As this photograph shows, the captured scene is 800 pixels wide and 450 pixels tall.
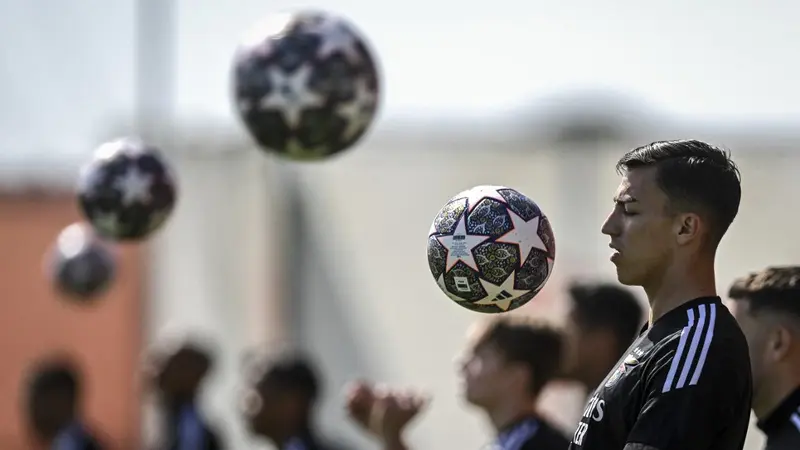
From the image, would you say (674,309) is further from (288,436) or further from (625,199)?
(288,436)

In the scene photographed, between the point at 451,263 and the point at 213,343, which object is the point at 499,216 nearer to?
the point at 451,263

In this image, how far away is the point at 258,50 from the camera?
20.2 feet

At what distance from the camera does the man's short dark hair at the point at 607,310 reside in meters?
6.55

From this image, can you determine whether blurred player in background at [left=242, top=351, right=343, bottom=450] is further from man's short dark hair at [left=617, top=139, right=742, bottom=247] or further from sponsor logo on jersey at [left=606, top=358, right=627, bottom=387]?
man's short dark hair at [left=617, top=139, right=742, bottom=247]

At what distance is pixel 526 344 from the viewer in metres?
5.79

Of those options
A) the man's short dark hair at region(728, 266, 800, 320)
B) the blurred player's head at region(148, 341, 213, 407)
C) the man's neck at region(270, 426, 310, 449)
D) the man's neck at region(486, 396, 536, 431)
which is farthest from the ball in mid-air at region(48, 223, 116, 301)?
the man's short dark hair at region(728, 266, 800, 320)

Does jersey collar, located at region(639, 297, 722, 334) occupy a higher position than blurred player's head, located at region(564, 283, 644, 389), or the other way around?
jersey collar, located at region(639, 297, 722, 334)

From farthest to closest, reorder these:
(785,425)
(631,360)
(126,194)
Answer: (126,194), (785,425), (631,360)

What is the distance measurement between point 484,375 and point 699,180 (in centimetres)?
213

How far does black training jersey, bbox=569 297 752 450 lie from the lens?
11.5 ft

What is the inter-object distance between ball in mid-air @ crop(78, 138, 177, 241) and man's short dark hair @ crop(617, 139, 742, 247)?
370 centimetres

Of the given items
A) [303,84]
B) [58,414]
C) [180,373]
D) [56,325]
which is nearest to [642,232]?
[303,84]

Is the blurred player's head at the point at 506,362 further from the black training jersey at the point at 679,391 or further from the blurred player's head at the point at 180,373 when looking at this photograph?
the blurred player's head at the point at 180,373

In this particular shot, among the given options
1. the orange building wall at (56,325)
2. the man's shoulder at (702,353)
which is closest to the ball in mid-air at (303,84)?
the man's shoulder at (702,353)
